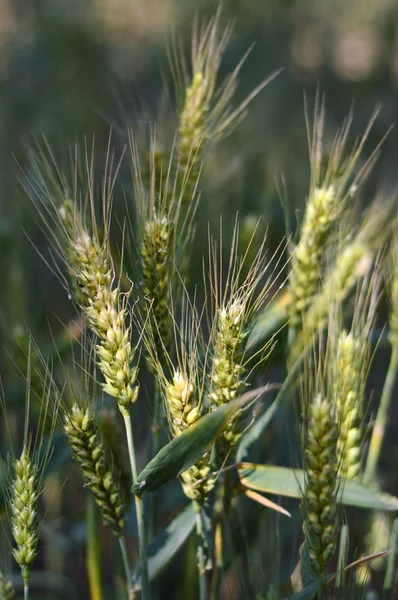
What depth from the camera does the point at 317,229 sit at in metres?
0.71

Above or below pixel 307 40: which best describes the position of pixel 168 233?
below

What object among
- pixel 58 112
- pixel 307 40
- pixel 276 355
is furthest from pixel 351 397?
pixel 307 40

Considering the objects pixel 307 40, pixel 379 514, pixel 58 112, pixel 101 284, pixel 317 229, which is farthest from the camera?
pixel 307 40

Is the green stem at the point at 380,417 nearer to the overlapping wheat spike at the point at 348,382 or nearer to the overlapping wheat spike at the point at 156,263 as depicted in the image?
the overlapping wheat spike at the point at 348,382

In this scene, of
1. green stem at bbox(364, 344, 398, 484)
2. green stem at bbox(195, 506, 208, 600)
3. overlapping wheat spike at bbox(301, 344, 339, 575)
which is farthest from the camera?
A: green stem at bbox(364, 344, 398, 484)

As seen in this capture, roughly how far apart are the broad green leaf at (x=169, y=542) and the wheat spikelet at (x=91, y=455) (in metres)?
0.15

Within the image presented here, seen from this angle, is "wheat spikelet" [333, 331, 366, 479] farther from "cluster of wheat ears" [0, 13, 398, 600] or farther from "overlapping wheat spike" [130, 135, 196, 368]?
"overlapping wheat spike" [130, 135, 196, 368]

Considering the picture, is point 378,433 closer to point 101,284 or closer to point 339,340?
point 339,340

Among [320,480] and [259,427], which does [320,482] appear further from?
[259,427]

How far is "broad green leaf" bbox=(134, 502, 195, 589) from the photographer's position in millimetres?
715

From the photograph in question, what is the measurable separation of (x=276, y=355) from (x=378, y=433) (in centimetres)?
15

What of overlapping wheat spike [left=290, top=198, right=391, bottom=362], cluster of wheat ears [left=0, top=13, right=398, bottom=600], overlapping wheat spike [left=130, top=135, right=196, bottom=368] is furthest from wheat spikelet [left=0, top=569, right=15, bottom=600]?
overlapping wheat spike [left=290, top=198, right=391, bottom=362]

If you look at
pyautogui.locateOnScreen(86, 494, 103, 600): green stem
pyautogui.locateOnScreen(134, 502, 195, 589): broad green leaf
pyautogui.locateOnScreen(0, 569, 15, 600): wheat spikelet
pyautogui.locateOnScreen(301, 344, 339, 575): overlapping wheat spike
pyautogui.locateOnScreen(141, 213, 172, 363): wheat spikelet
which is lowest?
pyautogui.locateOnScreen(86, 494, 103, 600): green stem

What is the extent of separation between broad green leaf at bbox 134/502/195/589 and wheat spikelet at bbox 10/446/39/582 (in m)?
0.19
